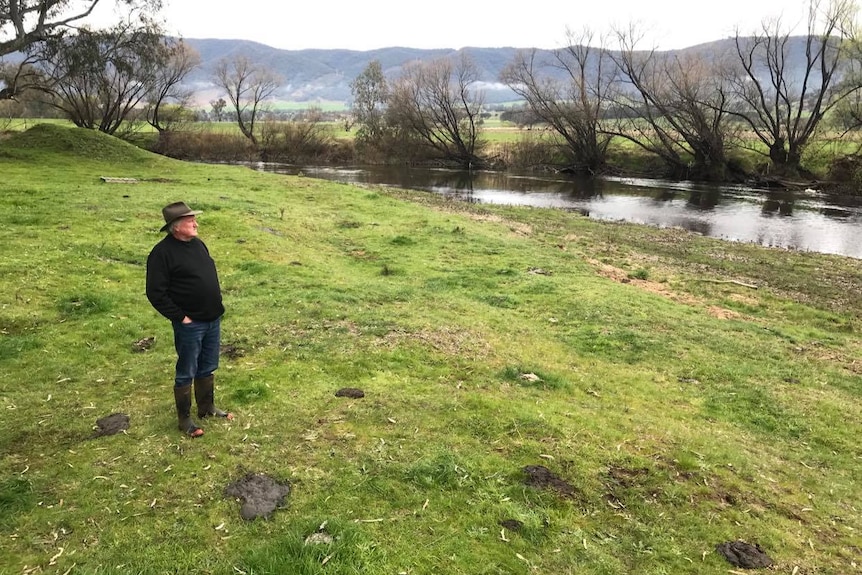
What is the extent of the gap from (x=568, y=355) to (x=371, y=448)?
4.90m

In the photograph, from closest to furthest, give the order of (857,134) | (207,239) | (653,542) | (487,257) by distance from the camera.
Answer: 1. (653,542)
2. (207,239)
3. (487,257)
4. (857,134)

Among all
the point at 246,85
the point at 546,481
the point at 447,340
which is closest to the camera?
the point at 546,481

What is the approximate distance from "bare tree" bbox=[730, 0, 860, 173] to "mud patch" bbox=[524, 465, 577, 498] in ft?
157

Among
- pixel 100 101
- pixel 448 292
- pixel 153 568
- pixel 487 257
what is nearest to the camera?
pixel 153 568

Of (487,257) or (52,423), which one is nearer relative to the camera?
(52,423)

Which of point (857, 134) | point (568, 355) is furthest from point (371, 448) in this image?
point (857, 134)

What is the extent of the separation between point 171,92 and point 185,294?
6968 centimetres

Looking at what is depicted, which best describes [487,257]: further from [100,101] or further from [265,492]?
[100,101]

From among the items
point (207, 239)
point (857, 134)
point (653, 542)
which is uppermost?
point (857, 134)

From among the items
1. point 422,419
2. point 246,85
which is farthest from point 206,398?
point 246,85

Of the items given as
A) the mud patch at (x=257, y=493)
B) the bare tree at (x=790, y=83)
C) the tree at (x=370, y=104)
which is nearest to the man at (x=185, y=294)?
the mud patch at (x=257, y=493)

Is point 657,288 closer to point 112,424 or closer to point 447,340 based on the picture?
point 447,340

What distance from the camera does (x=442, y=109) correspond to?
6431 cm

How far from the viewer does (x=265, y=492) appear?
475 cm
